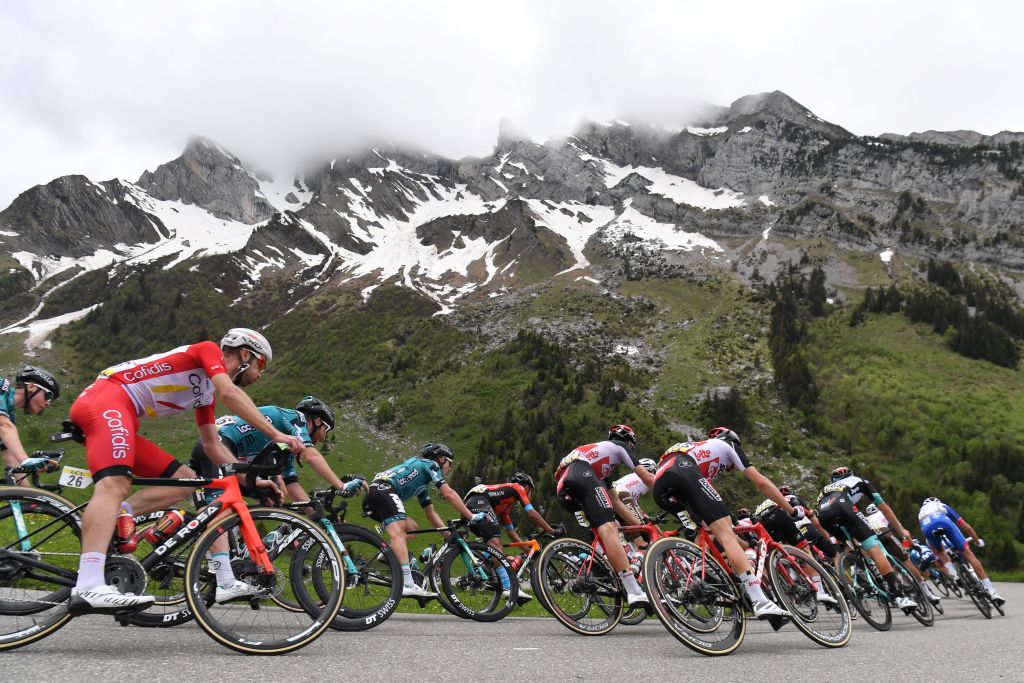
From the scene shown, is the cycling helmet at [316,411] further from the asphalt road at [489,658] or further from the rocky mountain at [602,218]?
the rocky mountain at [602,218]

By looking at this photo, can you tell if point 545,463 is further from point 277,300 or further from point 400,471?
point 277,300

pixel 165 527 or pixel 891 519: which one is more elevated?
pixel 165 527

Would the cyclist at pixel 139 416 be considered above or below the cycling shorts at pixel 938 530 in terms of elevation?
above

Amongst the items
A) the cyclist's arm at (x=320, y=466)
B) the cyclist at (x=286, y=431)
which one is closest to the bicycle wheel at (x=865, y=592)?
the cyclist's arm at (x=320, y=466)

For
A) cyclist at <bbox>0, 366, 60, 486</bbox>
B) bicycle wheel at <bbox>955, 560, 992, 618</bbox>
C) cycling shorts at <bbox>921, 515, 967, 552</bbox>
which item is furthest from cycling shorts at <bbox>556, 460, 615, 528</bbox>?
cycling shorts at <bbox>921, 515, 967, 552</bbox>

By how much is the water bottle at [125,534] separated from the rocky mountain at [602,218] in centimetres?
11058

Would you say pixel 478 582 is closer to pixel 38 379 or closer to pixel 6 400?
pixel 38 379

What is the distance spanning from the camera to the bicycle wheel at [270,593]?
442 cm

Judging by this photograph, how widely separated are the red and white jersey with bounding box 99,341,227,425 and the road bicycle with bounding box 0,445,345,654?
600 millimetres

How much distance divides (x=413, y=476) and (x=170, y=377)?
488 centimetres

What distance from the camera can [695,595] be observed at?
240 inches

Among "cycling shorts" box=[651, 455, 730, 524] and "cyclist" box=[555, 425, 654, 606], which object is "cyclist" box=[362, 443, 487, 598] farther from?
"cycling shorts" box=[651, 455, 730, 524]

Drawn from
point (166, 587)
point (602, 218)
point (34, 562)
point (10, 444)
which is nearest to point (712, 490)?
point (166, 587)

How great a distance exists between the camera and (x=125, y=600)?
430cm
